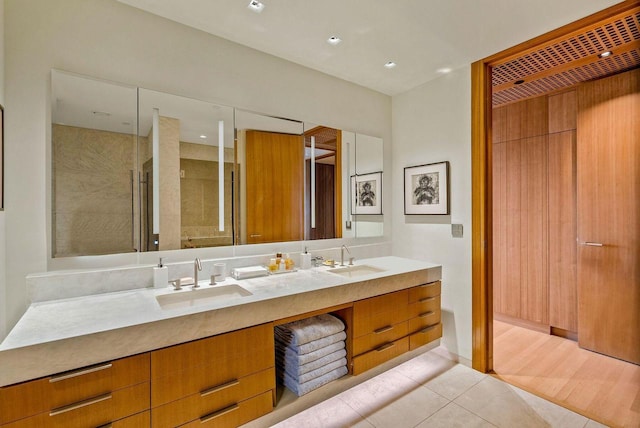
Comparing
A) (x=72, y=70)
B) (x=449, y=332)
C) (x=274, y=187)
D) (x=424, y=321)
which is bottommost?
(x=449, y=332)

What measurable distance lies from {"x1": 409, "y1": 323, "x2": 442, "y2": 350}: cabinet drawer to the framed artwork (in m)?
1.00

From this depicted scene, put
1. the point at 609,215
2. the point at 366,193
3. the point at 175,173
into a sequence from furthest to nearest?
the point at 366,193, the point at 609,215, the point at 175,173

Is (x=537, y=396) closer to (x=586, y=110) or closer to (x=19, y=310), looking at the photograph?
(x=586, y=110)

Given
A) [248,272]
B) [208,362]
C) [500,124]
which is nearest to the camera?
[208,362]

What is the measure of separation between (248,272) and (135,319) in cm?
82

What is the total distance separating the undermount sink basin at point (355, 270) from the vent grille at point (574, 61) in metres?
2.01

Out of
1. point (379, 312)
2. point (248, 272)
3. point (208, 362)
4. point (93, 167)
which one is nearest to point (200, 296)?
point (248, 272)

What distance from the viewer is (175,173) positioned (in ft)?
6.17

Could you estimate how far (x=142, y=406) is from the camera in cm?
117

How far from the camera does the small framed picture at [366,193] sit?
9.43 feet

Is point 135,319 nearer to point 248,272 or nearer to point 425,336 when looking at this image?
point 248,272

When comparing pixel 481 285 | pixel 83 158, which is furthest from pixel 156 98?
pixel 481 285

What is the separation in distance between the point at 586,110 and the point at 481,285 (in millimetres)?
1976

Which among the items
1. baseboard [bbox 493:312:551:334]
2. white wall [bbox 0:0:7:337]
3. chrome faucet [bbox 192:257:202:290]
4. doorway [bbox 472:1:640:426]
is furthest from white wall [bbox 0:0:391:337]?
baseboard [bbox 493:312:551:334]
